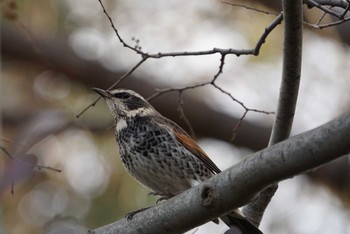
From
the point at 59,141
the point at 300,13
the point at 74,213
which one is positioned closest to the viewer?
the point at 300,13

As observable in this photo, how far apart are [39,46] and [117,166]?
1.46 m

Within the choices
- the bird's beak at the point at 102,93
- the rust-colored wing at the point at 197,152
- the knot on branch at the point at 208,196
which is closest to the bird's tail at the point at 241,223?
the rust-colored wing at the point at 197,152

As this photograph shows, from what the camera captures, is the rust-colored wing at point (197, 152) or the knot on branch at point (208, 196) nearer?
the knot on branch at point (208, 196)

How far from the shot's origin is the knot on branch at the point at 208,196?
3379 mm

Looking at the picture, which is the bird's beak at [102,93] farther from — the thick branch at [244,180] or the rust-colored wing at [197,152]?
the thick branch at [244,180]

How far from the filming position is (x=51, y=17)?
8898mm

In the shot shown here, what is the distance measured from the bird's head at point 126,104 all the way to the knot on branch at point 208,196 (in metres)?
1.85

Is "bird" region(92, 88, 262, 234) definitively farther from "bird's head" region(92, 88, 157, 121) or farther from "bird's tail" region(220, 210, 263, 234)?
"bird's head" region(92, 88, 157, 121)

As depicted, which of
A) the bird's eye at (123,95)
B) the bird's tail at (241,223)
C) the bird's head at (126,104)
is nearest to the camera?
the bird's tail at (241,223)

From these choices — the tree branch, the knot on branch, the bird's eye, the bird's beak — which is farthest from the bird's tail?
the bird's eye

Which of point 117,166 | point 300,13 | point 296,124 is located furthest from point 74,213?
point 300,13

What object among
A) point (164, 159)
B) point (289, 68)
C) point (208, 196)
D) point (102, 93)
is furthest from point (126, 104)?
point (208, 196)

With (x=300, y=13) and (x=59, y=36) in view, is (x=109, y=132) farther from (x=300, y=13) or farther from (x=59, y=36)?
(x=300, y=13)

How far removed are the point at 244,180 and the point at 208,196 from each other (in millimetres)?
222
